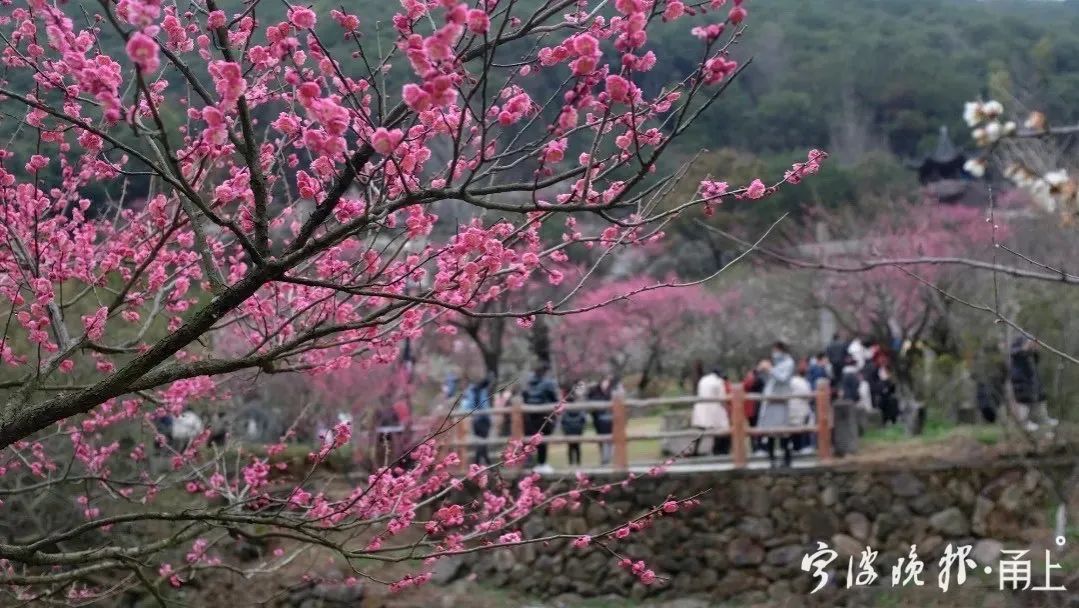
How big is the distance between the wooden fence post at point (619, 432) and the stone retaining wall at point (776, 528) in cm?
36

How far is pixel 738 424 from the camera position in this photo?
1065 centimetres

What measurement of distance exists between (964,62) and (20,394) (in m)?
26.9

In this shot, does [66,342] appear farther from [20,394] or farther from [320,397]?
[320,397]

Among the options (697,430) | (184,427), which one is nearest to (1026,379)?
(697,430)

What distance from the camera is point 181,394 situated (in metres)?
4.50

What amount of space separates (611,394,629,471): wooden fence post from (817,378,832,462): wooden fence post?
2.06m

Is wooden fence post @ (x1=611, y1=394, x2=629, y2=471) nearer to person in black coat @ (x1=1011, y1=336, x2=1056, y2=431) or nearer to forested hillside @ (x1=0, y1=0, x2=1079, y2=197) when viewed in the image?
person in black coat @ (x1=1011, y1=336, x2=1056, y2=431)

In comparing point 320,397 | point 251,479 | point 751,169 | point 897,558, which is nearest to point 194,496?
point 320,397

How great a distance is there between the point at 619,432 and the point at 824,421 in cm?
218

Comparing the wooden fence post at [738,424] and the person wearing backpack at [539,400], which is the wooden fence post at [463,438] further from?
the wooden fence post at [738,424]

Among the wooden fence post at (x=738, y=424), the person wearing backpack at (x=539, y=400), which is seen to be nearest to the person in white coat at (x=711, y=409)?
the wooden fence post at (x=738, y=424)

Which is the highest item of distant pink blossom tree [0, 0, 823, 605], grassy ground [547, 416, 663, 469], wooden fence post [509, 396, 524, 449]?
distant pink blossom tree [0, 0, 823, 605]

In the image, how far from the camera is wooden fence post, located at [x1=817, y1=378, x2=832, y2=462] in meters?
10.5

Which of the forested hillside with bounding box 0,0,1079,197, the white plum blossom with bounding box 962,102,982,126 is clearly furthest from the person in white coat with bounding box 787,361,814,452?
the forested hillside with bounding box 0,0,1079,197
